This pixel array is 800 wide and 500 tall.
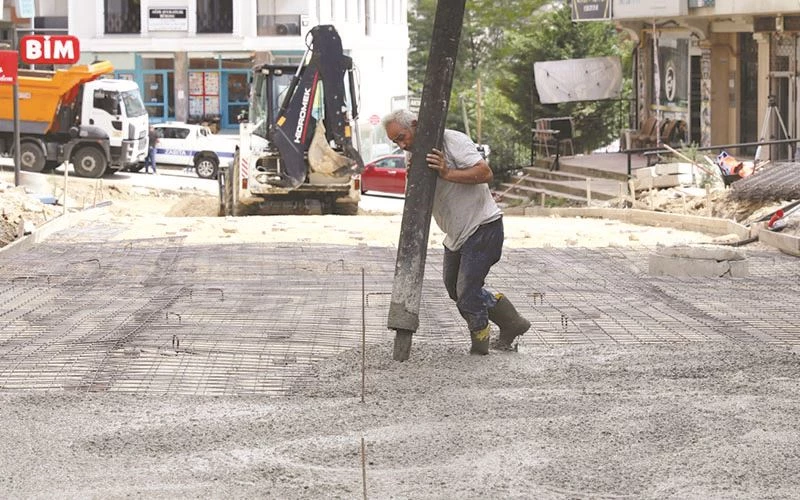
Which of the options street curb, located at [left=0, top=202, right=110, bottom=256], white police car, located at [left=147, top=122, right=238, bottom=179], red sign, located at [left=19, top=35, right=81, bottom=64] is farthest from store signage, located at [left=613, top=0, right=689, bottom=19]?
white police car, located at [left=147, top=122, right=238, bottom=179]

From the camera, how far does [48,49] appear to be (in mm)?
31031

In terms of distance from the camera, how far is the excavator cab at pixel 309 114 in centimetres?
2283

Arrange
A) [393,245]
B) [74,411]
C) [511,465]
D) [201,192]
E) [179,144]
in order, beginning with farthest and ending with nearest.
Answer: [179,144] < [201,192] < [393,245] < [74,411] < [511,465]

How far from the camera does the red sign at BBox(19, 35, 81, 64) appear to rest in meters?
31.0

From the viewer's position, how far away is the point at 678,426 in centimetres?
658

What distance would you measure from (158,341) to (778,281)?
608 centimetres

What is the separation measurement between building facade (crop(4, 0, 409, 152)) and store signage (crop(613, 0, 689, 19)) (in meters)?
20.8

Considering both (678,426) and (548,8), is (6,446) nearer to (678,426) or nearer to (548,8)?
(678,426)

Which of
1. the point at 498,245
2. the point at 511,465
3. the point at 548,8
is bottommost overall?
the point at 511,465

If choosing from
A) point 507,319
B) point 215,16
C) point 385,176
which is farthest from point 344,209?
point 215,16

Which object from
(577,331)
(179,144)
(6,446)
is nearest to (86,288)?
(577,331)

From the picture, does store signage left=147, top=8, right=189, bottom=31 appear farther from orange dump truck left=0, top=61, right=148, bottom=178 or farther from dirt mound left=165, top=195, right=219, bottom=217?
dirt mound left=165, top=195, right=219, bottom=217

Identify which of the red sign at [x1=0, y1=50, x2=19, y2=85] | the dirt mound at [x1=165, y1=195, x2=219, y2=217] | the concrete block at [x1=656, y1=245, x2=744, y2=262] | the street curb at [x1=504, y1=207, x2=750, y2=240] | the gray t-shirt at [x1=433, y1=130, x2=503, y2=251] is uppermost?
the red sign at [x1=0, y1=50, x2=19, y2=85]

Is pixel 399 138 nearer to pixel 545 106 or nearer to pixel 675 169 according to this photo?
pixel 675 169
